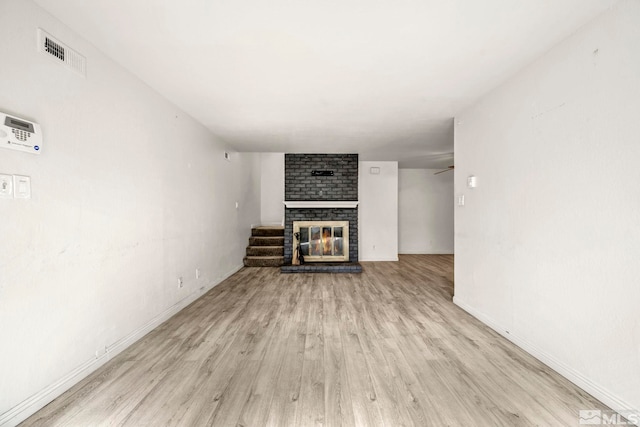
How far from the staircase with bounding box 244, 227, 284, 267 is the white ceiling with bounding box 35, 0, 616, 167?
332 centimetres

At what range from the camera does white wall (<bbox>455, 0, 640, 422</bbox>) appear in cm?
154

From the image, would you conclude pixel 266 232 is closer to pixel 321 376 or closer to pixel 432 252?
pixel 432 252

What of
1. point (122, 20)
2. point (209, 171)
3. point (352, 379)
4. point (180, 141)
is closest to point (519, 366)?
point (352, 379)

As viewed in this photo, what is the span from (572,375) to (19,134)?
374cm

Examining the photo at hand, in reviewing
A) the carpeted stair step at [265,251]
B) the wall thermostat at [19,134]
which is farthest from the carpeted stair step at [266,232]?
the wall thermostat at [19,134]

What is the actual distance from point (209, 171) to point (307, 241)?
258 cm

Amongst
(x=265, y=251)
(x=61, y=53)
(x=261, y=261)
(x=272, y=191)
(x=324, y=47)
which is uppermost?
(x=324, y=47)

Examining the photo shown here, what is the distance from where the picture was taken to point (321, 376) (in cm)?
193

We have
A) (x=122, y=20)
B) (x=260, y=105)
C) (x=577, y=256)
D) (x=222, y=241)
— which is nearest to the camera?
(x=122, y=20)

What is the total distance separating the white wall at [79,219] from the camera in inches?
59.1

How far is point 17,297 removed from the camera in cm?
150

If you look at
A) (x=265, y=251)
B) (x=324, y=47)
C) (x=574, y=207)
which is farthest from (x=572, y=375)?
(x=265, y=251)

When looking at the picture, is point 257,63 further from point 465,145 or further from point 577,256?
point 577,256

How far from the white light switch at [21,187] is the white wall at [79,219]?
0.03 m
